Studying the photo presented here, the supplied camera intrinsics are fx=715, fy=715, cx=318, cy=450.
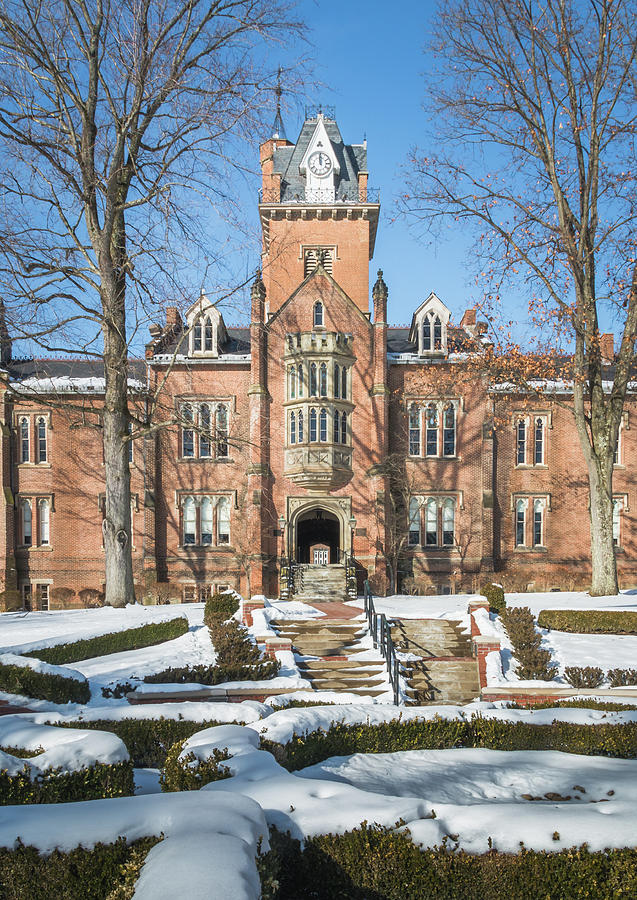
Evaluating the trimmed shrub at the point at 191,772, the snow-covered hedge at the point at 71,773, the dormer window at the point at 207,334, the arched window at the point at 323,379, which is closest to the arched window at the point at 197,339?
the dormer window at the point at 207,334

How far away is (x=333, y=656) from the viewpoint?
14.9 meters

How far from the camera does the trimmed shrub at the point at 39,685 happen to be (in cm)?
977

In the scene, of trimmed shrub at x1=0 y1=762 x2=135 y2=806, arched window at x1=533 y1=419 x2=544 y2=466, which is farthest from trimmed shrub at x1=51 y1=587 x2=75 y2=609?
trimmed shrub at x1=0 y1=762 x2=135 y2=806

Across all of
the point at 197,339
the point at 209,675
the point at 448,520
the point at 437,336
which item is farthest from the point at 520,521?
the point at 209,675

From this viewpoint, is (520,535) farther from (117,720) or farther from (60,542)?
(117,720)

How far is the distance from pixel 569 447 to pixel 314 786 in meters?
27.5

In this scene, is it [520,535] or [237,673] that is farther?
[520,535]

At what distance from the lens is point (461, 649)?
15.4m

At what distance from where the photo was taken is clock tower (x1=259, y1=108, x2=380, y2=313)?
31781mm

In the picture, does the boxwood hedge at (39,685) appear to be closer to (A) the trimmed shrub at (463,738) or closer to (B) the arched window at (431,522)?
(A) the trimmed shrub at (463,738)

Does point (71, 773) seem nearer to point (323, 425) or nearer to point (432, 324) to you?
point (323, 425)

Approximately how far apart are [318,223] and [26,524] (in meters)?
18.2

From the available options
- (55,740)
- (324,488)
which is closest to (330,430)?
(324,488)

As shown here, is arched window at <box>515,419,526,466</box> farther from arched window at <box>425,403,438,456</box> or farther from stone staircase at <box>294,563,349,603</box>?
stone staircase at <box>294,563,349,603</box>
